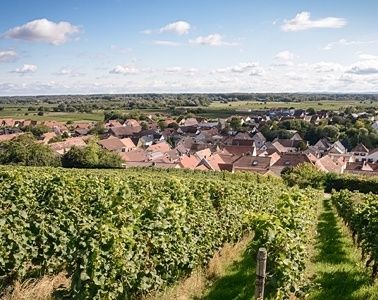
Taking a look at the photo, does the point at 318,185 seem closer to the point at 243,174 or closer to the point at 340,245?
the point at 243,174

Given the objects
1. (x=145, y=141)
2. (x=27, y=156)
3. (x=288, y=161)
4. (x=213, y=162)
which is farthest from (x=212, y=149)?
(x=27, y=156)

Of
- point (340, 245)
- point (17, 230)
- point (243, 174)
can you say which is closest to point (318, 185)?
point (243, 174)

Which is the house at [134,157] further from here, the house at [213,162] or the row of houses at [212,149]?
the house at [213,162]

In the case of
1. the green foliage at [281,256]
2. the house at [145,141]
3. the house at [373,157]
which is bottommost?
the house at [373,157]

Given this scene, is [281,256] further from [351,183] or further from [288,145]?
[288,145]

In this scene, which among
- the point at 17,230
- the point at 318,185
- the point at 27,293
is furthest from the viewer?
the point at 318,185

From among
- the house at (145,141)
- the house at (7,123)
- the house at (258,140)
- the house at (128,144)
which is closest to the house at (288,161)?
the house at (258,140)

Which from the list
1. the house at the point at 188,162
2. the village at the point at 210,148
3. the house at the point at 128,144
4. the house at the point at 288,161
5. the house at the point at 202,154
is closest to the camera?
the house at the point at 188,162

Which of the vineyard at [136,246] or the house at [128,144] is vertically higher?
the vineyard at [136,246]
